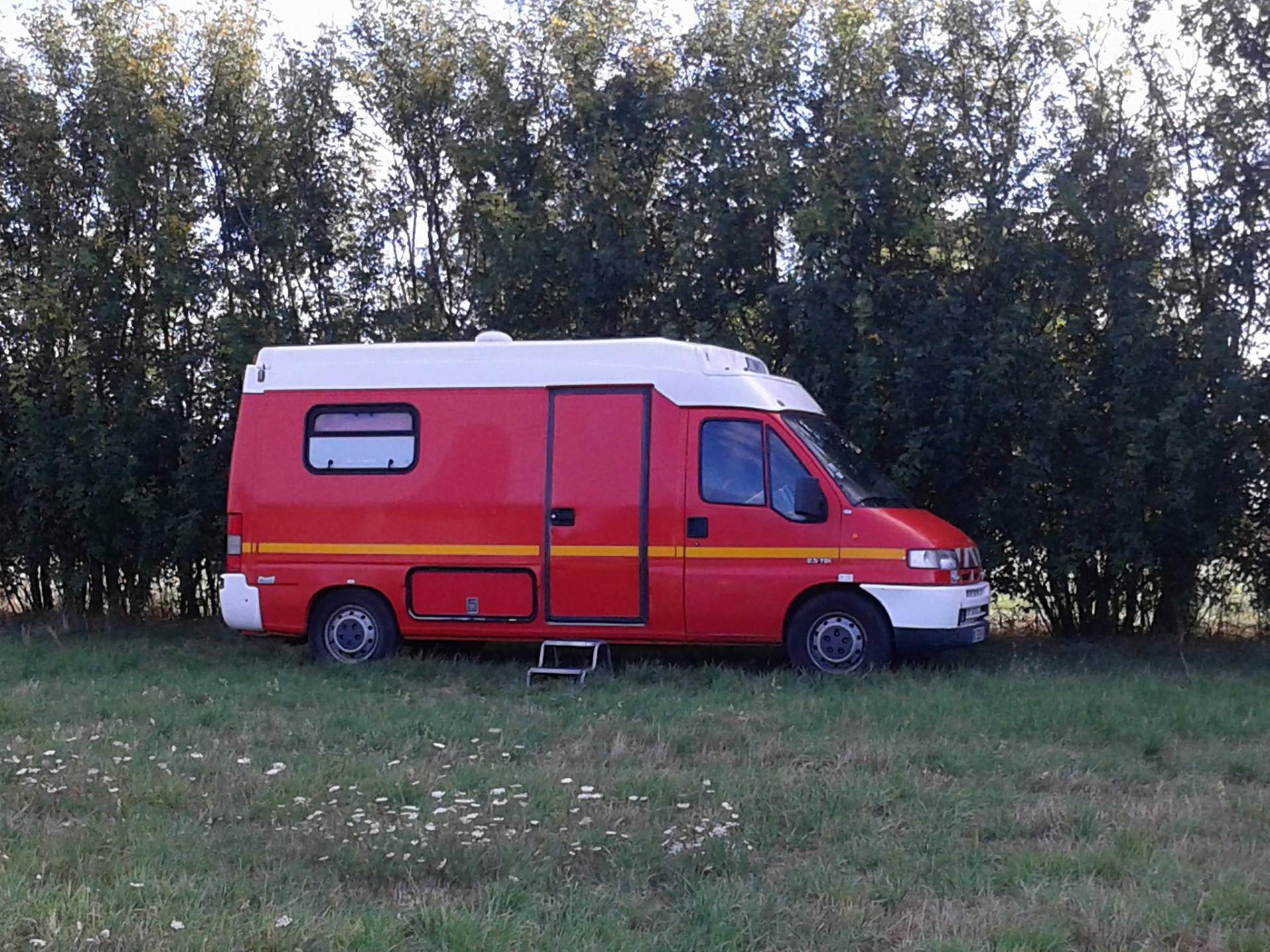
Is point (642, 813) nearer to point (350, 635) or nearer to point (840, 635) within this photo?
point (840, 635)

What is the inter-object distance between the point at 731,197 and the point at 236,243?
202 inches

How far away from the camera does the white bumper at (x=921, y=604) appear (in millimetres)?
10125

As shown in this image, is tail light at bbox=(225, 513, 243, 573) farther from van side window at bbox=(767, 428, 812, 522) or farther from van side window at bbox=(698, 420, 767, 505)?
van side window at bbox=(767, 428, 812, 522)

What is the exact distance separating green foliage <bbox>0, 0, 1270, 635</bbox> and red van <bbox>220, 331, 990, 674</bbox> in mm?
1595

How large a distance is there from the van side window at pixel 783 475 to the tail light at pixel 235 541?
435 centimetres

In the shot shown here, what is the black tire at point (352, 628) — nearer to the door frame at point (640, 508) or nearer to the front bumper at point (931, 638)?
the door frame at point (640, 508)

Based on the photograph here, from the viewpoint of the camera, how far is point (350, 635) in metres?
11.4

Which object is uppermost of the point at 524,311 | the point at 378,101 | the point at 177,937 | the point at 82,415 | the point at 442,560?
the point at 378,101

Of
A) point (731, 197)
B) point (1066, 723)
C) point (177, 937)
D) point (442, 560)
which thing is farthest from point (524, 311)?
point (177, 937)

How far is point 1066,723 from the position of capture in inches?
331

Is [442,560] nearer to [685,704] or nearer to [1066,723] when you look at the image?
[685,704]

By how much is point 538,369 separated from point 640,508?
139 centimetres

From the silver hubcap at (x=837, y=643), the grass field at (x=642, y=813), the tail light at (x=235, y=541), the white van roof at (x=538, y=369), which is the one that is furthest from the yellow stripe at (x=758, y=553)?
the tail light at (x=235, y=541)

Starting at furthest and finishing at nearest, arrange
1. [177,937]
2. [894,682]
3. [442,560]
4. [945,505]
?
1. [945,505]
2. [442,560]
3. [894,682]
4. [177,937]
